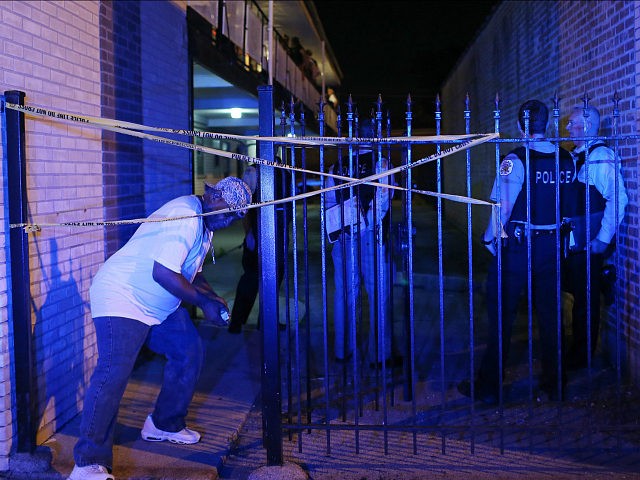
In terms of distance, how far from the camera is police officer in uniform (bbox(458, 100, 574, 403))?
16.8ft

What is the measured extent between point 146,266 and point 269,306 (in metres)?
0.73

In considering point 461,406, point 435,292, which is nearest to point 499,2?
point 435,292

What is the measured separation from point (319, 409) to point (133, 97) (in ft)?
10.4

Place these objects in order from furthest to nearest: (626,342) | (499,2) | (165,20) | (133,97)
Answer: (499,2) < (165,20) < (133,97) < (626,342)

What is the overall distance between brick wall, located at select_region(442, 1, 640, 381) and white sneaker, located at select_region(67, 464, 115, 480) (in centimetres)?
397

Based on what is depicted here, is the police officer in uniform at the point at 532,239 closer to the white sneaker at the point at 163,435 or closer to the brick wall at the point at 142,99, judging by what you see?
the white sneaker at the point at 163,435

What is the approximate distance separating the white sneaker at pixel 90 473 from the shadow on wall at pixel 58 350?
693mm

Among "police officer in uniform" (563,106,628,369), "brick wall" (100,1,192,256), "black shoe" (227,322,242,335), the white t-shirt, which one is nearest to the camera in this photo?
the white t-shirt

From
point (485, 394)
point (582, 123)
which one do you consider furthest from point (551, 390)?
point (582, 123)

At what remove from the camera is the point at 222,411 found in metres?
5.55

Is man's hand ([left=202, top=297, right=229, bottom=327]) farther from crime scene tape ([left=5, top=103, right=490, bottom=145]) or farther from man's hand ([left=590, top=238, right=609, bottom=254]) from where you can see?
man's hand ([left=590, top=238, right=609, bottom=254])

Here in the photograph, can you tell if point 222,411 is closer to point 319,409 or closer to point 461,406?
point 319,409

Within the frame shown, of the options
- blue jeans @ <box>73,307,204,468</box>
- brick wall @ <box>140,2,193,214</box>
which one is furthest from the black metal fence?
brick wall @ <box>140,2,193,214</box>

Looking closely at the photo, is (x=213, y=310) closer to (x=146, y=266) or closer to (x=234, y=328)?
(x=146, y=266)
